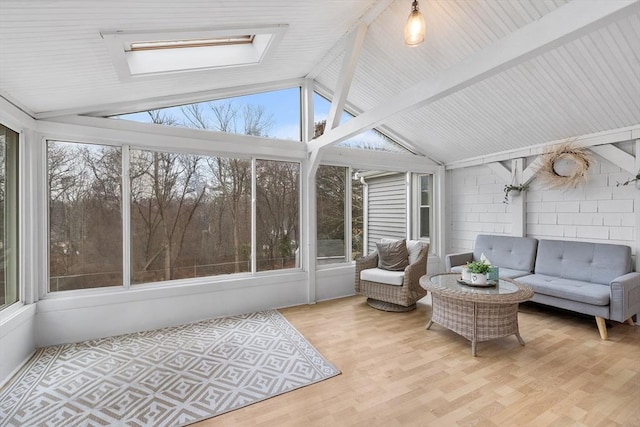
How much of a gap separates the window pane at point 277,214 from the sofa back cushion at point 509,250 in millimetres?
2997

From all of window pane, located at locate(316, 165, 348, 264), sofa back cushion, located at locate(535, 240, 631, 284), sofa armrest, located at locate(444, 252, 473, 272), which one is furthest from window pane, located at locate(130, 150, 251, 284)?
sofa back cushion, located at locate(535, 240, 631, 284)

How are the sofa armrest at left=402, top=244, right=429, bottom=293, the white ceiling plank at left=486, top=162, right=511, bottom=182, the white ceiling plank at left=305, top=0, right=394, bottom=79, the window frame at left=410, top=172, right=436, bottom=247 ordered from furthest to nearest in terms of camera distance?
the window frame at left=410, top=172, right=436, bottom=247 → the white ceiling plank at left=486, top=162, right=511, bottom=182 → the sofa armrest at left=402, top=244, right=429, bottom=293 → the white ceiling plank at left=305, top=0, right=394, bottom=79

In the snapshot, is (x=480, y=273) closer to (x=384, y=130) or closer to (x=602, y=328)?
(x=602, y=328)

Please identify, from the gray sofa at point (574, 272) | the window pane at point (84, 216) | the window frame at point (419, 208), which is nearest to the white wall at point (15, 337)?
the window pane at point (84, 216)

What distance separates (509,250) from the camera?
4.56 metres

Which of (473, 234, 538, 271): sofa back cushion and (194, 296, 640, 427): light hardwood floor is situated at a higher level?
(473, 234, 538, 271): sofa back cushion

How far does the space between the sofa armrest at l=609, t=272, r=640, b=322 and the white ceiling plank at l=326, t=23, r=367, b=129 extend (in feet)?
11.2

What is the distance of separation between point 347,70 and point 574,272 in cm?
373

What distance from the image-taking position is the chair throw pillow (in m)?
4.31

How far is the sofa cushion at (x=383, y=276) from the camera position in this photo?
395cm

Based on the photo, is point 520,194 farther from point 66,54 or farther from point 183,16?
point 66,54

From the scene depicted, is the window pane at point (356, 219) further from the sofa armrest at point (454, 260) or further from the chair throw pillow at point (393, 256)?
the sofa armrest at point (454, 260)

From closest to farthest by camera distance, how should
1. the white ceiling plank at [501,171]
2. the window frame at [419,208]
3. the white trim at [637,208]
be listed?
the white trim at [637,208] < the white ceiling plank at [501,171] < the window frame at [419,208]

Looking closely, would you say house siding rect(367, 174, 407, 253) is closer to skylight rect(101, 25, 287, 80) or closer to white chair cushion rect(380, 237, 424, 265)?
white chair cushion rect(380, 237, 424, 265)
